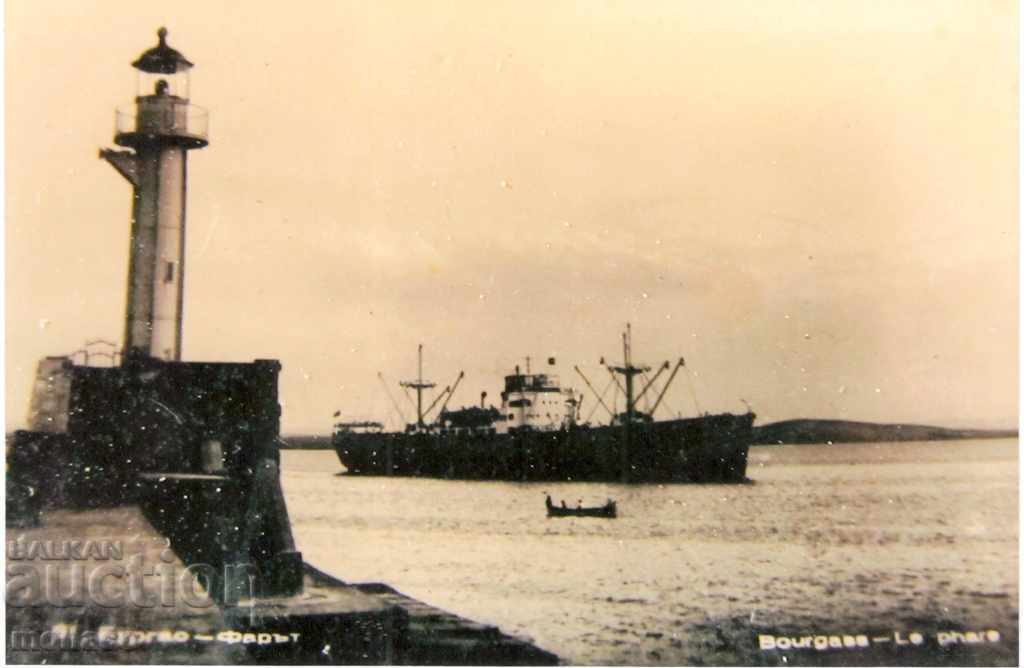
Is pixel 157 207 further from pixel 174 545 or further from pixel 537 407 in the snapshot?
pixel 537 407

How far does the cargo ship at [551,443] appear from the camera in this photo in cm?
3928

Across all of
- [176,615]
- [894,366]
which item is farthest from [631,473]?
[176,615]

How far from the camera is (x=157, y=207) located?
12445mm

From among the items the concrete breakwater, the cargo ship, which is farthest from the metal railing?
the cargo ship

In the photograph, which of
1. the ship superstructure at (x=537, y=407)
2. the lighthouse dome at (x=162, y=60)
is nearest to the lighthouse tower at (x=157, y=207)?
the lighthouse dome at (x=162, y=60)

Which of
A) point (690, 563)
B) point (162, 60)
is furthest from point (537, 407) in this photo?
point (162, 60)

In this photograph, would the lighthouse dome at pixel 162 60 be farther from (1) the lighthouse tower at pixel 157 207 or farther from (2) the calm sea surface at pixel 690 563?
(2) the calm sea surface at pixel 690 563

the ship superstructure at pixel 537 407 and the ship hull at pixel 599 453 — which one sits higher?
the ship superstructure at pixel 537 407

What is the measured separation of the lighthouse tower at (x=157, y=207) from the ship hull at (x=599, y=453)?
24183mm

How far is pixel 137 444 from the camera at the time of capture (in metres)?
10.8

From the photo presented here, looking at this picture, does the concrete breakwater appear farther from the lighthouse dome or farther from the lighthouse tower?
the lighthouse dome

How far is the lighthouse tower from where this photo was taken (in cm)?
1222

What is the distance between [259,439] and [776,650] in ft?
18.1

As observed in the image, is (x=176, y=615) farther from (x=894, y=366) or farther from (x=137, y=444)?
(x=894, y=366)
